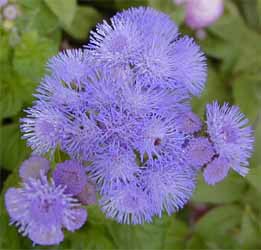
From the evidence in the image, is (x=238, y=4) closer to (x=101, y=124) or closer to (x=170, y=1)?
(x=170, y=1)

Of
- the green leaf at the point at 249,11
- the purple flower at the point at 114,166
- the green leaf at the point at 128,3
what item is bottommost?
the purple flower at the point at 114,166

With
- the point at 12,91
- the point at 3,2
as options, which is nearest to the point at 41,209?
the point at 12,91

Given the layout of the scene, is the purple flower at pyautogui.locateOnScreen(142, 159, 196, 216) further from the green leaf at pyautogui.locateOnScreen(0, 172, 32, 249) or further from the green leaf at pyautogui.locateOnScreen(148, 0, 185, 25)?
the green leaf at pyautogui.locateOnScreen(148, 0, 185, 25)

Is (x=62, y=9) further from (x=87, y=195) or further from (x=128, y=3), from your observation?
(x=87, y=195)

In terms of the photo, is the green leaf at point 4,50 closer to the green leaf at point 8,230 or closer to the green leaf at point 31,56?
the green leaf at point 31,56

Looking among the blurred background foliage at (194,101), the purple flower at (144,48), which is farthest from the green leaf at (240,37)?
→ the purple flower at (144,48)

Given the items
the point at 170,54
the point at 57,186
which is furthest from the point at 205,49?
the point at 57,186
